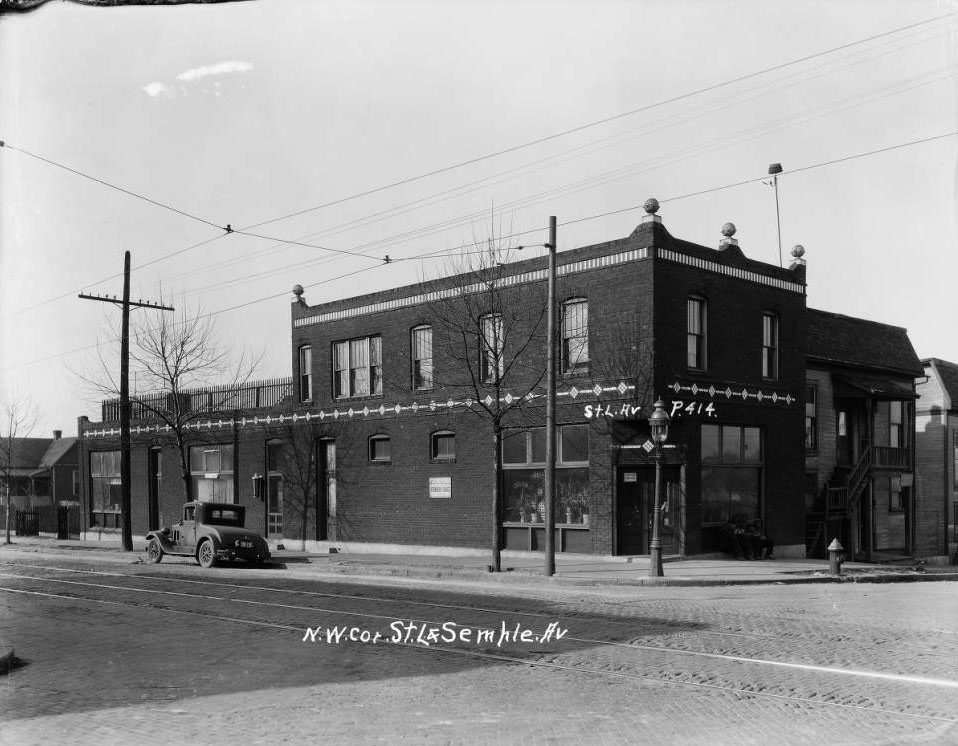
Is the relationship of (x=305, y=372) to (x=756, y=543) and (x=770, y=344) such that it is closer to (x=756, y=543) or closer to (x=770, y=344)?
(x=770, y=344)

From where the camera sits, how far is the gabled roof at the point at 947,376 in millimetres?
36938

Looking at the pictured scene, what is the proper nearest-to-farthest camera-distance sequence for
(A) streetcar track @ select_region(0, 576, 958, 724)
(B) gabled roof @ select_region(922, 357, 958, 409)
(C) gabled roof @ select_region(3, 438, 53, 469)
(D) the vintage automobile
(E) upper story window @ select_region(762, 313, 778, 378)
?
(A) streetcar track @ select_region(0, 576, 958, 724), (D) the vintage automobile, (E) upper story window @ select_region(762, 313, 778, 378), (B) gabled roof @ select_region(922, 357, 958, 409), (C) gabled roof @ select_region(3, 438, 53, 469)

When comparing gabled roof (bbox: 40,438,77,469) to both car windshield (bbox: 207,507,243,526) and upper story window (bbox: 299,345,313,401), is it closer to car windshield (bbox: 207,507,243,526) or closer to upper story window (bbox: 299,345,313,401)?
upper story window (bbox: 299,345,313,401)

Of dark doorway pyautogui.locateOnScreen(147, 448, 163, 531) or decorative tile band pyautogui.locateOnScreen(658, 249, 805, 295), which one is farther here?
dark doorway pyautogui.locateOnScreen(147, 448, 163, 531)

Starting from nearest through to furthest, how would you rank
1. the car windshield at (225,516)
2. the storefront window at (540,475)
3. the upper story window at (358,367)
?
the storefront window at (540,475)
the car windshield at (225,516)
the upper story window at (358,367)

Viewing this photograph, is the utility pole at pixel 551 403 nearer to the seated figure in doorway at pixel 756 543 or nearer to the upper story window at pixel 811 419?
the seated figure in doorway at pixel 756 543

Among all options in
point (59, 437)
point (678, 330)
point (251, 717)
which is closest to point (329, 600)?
point (251, 717)

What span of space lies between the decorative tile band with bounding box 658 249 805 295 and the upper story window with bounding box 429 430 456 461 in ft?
27.0

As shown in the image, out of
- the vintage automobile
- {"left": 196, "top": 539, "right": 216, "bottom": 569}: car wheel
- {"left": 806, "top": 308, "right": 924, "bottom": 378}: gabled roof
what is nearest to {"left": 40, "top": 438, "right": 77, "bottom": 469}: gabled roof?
the vintage automobile

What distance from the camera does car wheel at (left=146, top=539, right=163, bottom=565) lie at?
2655 cm

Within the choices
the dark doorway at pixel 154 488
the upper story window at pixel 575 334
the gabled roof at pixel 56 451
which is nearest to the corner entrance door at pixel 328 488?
the upper story window at pixel 575 334

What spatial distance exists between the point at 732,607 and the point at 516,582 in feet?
20.4

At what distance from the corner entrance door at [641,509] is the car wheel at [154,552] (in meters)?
12.9

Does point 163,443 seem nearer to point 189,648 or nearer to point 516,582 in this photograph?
point 516,582
